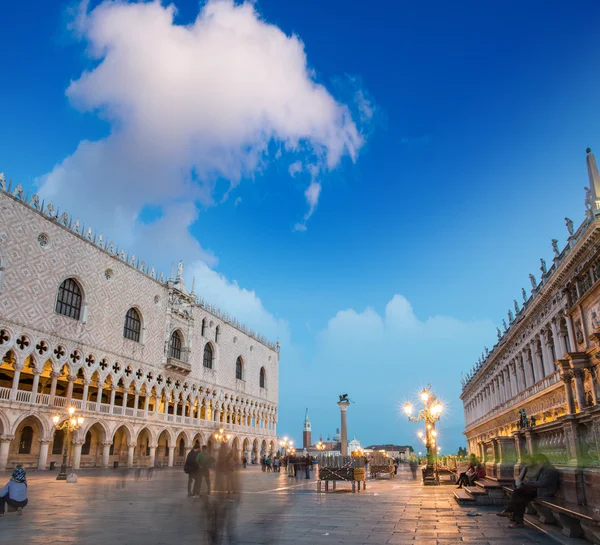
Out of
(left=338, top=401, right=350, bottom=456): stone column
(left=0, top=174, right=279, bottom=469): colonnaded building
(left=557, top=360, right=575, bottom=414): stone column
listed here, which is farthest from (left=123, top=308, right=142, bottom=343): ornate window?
(left=557, top=360, right=575, bottom=414): stone column

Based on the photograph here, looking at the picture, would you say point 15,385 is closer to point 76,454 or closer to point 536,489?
point 76,454

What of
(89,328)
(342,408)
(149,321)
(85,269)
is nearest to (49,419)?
(89,328)

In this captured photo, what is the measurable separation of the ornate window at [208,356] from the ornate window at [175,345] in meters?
4.47

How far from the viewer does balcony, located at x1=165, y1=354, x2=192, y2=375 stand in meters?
38.8

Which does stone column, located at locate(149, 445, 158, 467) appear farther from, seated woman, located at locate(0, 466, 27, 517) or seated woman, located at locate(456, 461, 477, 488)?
seated woman, located at locate(0, 466, 27, 517)

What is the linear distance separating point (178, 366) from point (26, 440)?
12323 mm

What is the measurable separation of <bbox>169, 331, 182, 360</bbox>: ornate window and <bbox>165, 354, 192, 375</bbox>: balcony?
0.57m

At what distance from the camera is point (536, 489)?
25.1ft

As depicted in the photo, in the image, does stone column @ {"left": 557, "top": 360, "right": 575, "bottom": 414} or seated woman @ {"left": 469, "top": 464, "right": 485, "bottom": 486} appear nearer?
stone column @ {"left": 557, "top": 360, "right": 575, "bottom": 414}

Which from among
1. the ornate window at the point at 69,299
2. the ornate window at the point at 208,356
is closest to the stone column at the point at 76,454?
the ornate window at the point at 69,299

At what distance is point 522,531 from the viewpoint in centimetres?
717

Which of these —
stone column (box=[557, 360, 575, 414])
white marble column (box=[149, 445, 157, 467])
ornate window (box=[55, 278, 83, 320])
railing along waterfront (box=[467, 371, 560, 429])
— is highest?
ornate window (box=[55, 278, 83, 320])

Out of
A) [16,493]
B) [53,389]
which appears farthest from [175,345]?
[16,493]

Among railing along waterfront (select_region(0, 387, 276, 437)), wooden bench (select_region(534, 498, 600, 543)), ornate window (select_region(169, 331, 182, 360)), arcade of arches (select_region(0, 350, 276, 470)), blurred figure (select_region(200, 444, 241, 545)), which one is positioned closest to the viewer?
wooden bench (select_region(534, 498, 600, 543))
